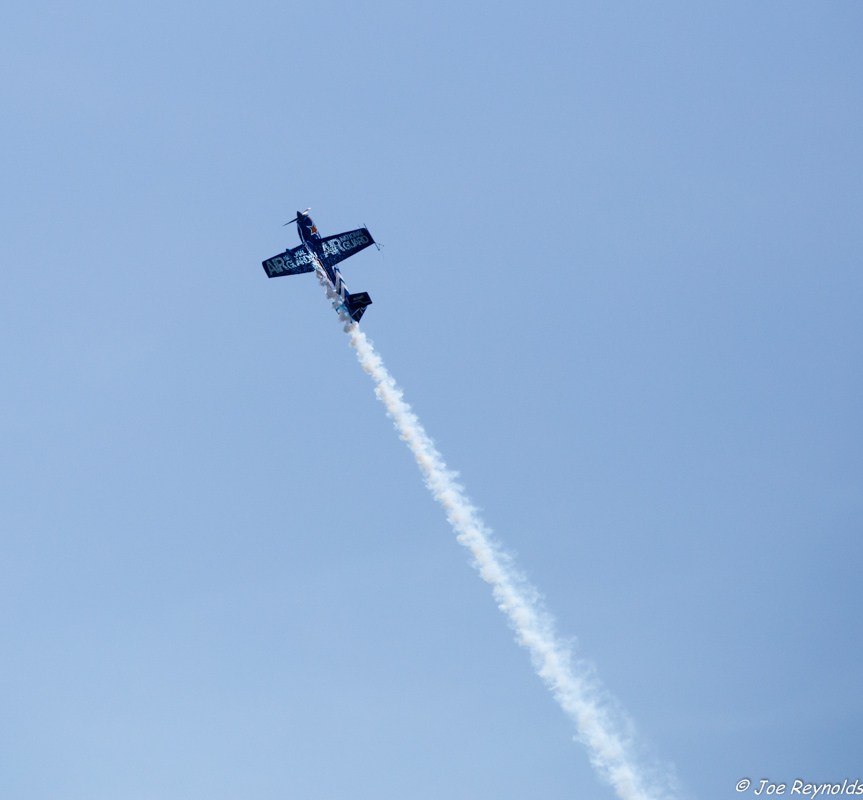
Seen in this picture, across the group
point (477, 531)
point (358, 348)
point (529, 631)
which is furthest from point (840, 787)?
point (358, 348)

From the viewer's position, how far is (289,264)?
107938 millimetres

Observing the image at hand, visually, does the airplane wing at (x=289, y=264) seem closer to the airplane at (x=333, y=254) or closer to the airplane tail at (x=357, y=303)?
the airplane at (x=333, y=254)

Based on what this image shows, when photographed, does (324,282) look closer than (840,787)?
No

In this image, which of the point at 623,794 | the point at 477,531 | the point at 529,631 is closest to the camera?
the point at 623,794

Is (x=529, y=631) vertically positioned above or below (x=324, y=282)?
below

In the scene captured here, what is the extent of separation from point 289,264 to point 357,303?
8.39m

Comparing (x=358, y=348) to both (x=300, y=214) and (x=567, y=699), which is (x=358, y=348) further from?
(x=567, y=699)

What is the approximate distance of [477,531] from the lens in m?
98.0

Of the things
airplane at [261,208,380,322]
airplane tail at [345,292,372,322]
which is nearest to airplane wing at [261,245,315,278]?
airplane at [261,208,380,322]

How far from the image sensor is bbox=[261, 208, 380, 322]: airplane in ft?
340

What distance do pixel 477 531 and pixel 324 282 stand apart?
83.8 feet

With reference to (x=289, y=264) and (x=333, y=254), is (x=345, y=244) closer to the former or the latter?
(x=333, y=254)

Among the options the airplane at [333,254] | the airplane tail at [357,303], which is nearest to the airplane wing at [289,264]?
the airplane at [333,254]

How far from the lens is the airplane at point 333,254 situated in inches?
4075
